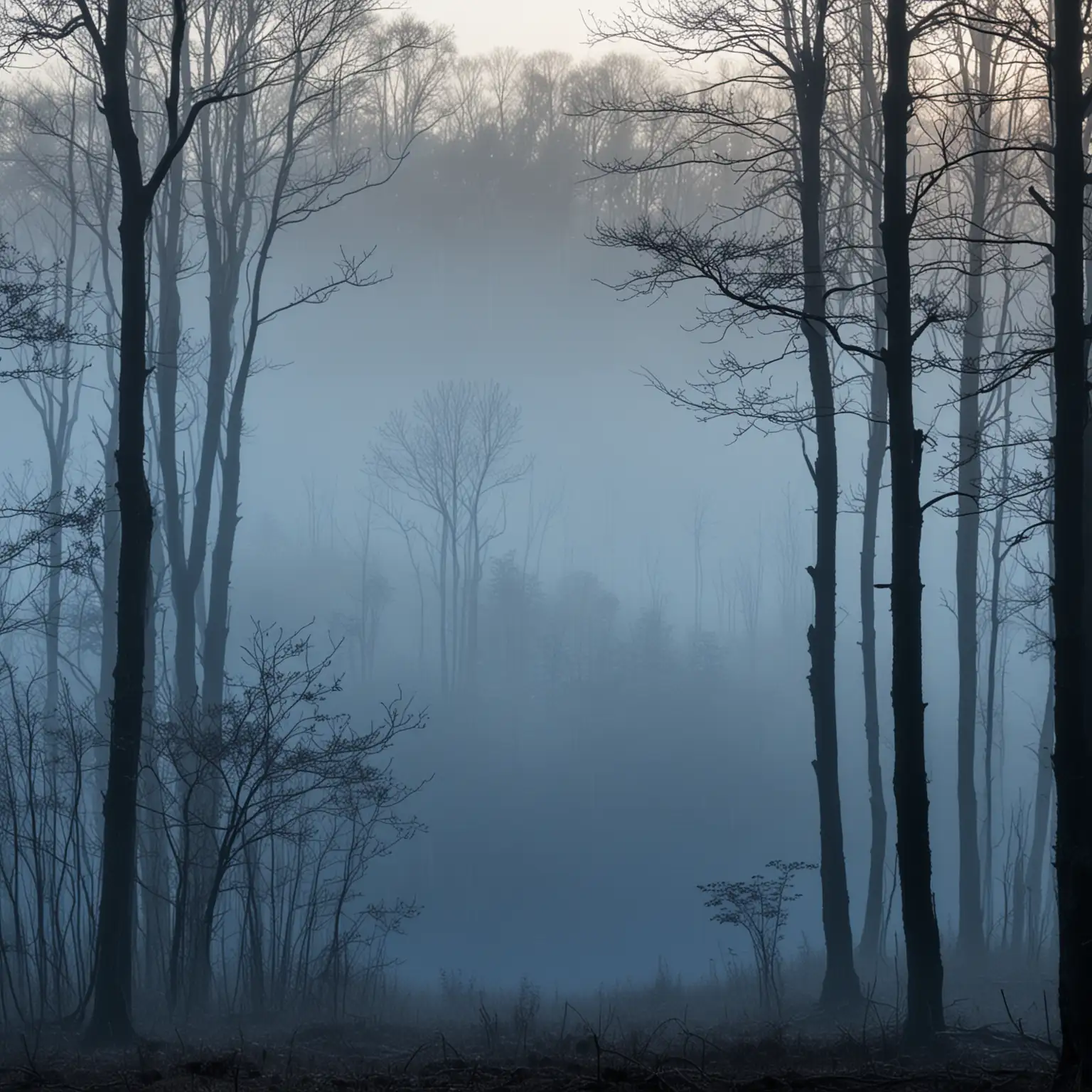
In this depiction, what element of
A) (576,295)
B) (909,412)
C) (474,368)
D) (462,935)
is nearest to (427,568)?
(474,368)

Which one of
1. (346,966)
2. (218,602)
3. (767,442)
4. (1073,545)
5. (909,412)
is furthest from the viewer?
(767,442)

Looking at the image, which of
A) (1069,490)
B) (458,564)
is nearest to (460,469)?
(458,564)

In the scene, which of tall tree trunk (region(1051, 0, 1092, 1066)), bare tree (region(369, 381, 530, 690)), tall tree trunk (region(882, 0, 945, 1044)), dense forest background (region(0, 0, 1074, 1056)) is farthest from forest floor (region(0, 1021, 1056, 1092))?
bare tree (region(369, 381, 530, 690))

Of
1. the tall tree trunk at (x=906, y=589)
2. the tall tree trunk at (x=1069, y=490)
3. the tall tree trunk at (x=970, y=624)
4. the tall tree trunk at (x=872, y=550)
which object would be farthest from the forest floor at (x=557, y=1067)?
the tall tree trunk at (x=872, y=550)

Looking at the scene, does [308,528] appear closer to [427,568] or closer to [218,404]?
[427,568]

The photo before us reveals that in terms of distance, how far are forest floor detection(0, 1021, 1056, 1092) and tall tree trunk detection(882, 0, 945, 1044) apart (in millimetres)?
466

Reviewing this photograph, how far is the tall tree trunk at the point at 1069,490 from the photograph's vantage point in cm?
526

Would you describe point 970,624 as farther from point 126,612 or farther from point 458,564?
point 458,564

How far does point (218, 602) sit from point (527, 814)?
16.4 meters

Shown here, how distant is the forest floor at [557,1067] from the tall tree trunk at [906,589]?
0.47 m

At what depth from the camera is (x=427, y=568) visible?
6219cm

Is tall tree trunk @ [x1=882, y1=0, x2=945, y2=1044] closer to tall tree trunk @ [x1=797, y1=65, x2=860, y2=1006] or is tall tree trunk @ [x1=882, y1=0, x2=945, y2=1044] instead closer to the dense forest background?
the dense forest background

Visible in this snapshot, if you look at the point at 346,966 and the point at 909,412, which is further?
the point at 346,966

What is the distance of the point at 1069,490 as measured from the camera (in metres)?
5.54
